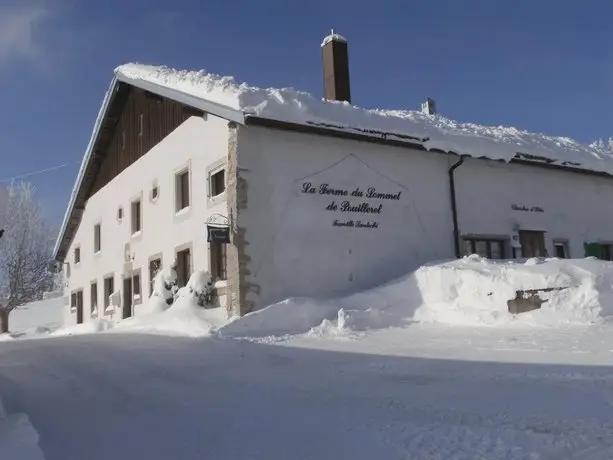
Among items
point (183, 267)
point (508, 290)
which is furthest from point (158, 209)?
point (508, 290)

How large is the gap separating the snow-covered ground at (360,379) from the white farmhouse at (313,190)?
4.99ft

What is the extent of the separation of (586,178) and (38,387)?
1704 cm

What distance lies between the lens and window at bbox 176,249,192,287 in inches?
622

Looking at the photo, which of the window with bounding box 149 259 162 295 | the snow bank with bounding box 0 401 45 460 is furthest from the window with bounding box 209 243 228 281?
the snow bank with bounding box 0 401 45 460

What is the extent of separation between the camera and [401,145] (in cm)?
1498

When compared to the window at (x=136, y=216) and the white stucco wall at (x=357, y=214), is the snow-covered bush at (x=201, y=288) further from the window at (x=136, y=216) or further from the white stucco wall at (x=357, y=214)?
the window at (x=136, y=216)

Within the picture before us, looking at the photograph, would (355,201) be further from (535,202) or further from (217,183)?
(535,202)

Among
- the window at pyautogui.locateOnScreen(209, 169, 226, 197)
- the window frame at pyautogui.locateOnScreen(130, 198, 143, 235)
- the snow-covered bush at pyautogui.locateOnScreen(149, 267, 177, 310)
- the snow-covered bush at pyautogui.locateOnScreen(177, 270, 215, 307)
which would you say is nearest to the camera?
the snow-covered bush at pyautogui.locateOnScreen(177, 270, 215, 307)

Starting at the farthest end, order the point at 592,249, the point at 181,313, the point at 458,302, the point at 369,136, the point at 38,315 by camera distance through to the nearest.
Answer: the point at 38,315 < the point at 592,249 < the point at 369,136 < the point at 181,313 < the point at 458,302

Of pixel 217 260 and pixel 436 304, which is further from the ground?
pixel 217 260

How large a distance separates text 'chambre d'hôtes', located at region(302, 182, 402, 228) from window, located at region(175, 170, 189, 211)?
396 cm

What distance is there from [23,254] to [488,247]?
2708cm

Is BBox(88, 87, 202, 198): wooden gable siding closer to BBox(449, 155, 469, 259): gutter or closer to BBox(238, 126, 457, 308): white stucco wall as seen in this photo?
BBox(238, 126, 457, 308): white stucco wall

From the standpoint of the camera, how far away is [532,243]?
17.5m
